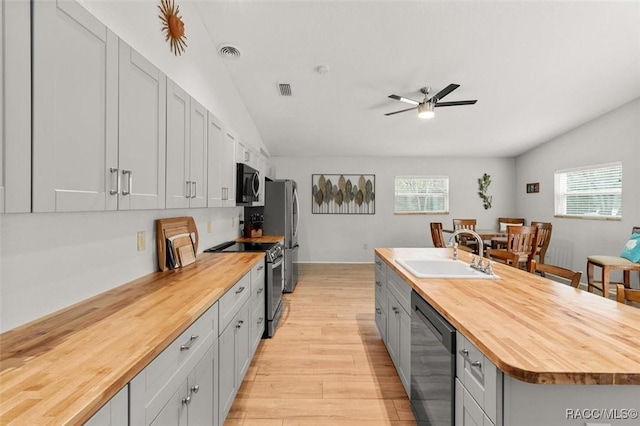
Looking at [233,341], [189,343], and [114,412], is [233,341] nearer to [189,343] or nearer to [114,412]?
[189,343]

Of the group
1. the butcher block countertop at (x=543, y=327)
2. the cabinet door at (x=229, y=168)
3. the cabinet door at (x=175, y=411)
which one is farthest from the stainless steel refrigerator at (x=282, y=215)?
the cabinet door at (x=175, y=411)

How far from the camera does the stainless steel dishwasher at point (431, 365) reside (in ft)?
3.97

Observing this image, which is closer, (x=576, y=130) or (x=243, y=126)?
(x=243, y=126)

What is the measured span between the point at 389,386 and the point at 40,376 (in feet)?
6.75

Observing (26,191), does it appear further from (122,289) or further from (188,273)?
(188,273)

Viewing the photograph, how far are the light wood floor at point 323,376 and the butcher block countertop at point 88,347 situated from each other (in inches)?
37.7

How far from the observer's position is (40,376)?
78cm

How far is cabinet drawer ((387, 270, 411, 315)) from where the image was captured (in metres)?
1.86

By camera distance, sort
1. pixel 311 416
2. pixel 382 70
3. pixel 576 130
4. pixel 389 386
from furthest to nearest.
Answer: pixel 576 130, pixel 382 70, pixel 389 386, pixel 311 416

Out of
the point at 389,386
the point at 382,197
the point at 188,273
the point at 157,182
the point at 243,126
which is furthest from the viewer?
the point at 382,197

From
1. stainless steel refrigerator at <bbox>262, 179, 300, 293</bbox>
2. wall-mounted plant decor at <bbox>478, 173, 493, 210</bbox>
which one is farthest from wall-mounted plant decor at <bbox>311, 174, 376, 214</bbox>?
wall-mounted plant decor at <bbox>478, 173, 493, 210</bbox>

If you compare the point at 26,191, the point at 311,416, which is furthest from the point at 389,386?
the point at 26,191

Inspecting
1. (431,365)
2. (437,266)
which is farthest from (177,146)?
(437,266)

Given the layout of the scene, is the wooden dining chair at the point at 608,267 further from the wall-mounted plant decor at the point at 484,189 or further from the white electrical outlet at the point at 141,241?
the white electrical outlet at the point at 141,241
